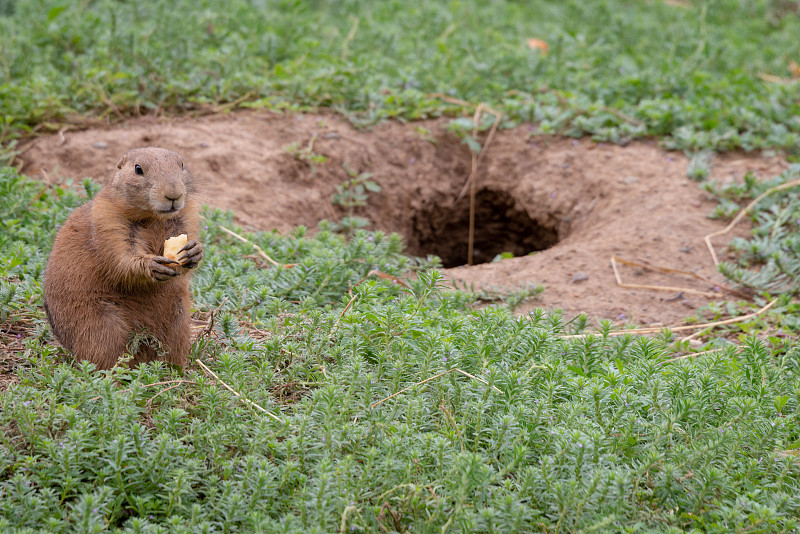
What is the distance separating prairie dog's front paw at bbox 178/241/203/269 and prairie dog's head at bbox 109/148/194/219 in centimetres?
20

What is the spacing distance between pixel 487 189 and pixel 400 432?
431 cm

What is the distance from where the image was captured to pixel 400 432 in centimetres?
303

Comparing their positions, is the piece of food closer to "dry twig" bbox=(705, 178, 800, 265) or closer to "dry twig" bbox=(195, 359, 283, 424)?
"dry twig" bbox=(195, 359, 283, 424)

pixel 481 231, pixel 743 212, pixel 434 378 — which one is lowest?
pixel 481 231

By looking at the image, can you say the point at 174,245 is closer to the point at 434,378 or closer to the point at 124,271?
the point at 124,271

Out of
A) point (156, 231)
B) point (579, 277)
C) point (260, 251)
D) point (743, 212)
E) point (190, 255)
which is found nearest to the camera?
point (190, 255)

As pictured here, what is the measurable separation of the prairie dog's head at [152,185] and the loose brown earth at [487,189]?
69.1 inches

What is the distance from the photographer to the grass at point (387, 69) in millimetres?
6574

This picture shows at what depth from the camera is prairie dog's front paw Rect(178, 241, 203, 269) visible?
10.9ft

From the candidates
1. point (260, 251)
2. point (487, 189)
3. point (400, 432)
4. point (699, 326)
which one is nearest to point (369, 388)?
point (400, 432)

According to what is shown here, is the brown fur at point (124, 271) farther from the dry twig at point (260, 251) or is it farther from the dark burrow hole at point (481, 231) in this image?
the dark burrow hole at point (481, 231)

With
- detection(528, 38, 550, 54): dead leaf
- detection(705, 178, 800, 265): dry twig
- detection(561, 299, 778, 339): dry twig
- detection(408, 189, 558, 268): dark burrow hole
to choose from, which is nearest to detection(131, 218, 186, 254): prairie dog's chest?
detection(561, 299, 778, 339): dry twig

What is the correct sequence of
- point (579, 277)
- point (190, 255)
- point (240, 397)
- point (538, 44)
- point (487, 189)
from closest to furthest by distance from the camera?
point (240, 397)
point (190, 255)
point (579, 277)
point (487, 189)
point (538, 44)

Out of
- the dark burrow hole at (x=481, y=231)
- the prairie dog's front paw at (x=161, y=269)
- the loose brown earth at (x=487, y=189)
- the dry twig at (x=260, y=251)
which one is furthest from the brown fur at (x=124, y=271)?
the dark burrow hole at (x=481, y=231)
